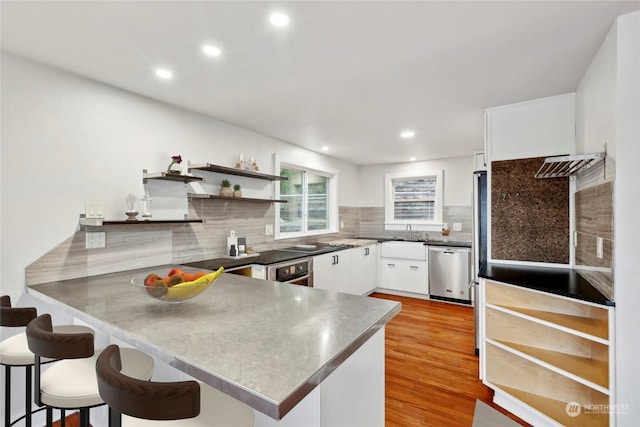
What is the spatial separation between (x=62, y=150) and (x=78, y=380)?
1.57 metres

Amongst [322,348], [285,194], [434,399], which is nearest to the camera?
[322,348]

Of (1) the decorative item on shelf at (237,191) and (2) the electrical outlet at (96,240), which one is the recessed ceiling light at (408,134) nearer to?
(1) the decorative item on shelf at (237,191)

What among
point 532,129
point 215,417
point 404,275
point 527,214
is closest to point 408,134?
point 532,129

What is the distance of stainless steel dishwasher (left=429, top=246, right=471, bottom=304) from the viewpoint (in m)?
4.46

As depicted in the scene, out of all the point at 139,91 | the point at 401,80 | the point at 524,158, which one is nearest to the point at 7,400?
the point at 139,91

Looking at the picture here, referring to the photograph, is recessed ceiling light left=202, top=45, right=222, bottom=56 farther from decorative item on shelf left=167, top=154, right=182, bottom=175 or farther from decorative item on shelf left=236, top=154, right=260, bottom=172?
decorative item on shelf left=236, top=154, right=260, bottom=172

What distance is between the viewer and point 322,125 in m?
3.32

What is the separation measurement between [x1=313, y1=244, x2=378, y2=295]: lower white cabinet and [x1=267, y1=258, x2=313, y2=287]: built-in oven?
125 mm

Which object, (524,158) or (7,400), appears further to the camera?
(524,158)

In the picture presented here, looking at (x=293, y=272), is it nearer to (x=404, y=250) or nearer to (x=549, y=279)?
(x=549, y=279)

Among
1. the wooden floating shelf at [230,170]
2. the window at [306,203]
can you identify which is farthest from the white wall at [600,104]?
the window at [306,203]

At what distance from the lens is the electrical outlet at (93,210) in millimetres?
2153

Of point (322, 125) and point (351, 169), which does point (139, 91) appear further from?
point (351, 169)

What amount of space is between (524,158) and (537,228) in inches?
23.6
